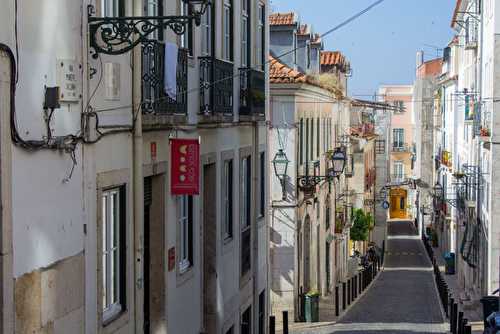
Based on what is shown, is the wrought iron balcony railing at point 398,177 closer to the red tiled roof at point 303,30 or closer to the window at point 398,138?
the window at point 398,138

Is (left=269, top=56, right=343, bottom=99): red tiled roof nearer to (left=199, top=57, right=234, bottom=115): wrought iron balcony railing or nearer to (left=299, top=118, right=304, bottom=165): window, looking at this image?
(left=299, top=118, right=304, bottom=165): window

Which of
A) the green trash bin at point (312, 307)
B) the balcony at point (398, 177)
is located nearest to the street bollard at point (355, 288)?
the green trash bin at point (312, 307)

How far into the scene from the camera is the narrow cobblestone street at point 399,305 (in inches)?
947

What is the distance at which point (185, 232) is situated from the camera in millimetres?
12773

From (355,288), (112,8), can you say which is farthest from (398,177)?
(112,8)

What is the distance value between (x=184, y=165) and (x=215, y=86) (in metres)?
2.41

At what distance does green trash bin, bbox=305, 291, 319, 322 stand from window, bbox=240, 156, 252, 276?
8.76 m

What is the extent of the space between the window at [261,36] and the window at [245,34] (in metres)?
0.90

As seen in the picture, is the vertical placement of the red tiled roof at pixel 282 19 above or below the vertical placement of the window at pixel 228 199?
above

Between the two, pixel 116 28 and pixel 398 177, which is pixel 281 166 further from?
pixel 398 177

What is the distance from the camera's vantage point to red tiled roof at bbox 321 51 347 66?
40.4m

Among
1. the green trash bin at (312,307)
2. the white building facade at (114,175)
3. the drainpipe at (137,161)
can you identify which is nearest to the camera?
the white building facade at (114,175)

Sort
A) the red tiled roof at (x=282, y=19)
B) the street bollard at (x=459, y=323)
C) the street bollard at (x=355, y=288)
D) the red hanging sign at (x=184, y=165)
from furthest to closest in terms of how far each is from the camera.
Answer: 1. the street bollard at (x=355, y=288)
2. the red tiled roof at (x=282, y=19)
3. the street bollard at (x=459, y=323)
4. the red hanging sign at (x=184, y=165)

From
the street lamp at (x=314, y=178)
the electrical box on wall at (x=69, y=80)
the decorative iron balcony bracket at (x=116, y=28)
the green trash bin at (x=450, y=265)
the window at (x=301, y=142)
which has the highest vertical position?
the decorative iron balcony bracket at (x=116, y=28)
